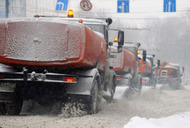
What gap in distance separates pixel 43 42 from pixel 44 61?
1.25 feet

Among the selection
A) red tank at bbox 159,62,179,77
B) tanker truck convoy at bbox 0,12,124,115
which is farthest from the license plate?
red tank at bbox 159,62,179,77

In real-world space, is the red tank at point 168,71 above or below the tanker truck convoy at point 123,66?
below

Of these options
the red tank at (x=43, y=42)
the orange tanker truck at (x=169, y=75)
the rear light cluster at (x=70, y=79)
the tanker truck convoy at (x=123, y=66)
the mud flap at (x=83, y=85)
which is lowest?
the orange tanker truck at (x=169, y=75)

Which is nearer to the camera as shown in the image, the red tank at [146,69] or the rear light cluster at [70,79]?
the rear light cluster at [70,79]

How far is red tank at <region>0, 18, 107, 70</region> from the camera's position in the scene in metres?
8.11

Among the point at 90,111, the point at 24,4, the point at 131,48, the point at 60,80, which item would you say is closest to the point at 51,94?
the point at 60,80

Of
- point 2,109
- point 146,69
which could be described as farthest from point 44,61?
point 146,69

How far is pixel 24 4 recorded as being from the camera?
182ft

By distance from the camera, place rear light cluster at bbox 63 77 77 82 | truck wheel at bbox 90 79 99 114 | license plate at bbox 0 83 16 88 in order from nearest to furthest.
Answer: rear light cluster at bbox 63 77 77 82 → license plate at bbox 0 83 16 88 → truck wheel at bbox 90 79 99 114

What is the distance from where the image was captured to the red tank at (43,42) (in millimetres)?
8109

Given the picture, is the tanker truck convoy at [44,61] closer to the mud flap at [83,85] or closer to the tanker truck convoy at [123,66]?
the mud flap at [83,85]

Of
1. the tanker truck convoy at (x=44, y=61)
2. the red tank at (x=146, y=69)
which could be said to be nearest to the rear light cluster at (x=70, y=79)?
the tanker truck convoy at (x=44, y=61)

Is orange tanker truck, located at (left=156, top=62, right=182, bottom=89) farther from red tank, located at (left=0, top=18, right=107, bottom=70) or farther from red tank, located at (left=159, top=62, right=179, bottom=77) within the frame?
red tank, located at (left=0, top=18, right=107, bottom=70)

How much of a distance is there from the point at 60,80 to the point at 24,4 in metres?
48.6
